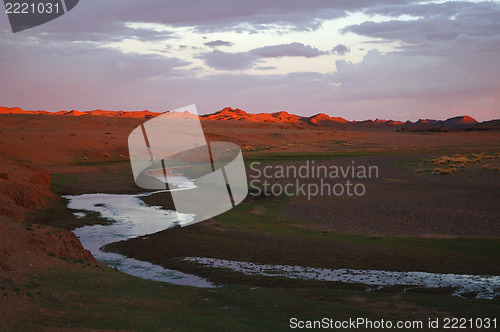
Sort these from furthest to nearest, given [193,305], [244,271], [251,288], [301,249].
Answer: [301,249], [244,271], [251,288], [193,305]

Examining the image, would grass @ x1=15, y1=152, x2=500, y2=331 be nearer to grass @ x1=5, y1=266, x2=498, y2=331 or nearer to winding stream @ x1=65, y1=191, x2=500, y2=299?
grass @ x1=5, y1=266, x2=498, y2=331

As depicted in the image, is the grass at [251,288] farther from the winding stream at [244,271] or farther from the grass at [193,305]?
the winding stream at [244,271]

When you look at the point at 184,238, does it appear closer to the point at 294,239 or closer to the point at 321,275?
the point at 294,239

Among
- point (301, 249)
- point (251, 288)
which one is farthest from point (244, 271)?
point (301, 249)

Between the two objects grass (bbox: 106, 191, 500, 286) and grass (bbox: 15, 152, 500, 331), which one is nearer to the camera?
grass (bbox: 15, 152, 500, 331)

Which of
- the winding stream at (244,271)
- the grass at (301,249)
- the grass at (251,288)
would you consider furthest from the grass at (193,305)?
the grass at (301,249)

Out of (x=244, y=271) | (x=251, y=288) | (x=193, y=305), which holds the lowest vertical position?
(x=244, y=271)

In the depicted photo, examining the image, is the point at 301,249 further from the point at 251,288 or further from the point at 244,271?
the point at 251,288

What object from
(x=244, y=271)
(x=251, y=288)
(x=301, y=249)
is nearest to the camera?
(x=251, y=288)

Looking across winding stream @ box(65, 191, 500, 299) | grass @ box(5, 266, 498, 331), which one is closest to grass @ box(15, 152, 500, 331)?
grass @ box(5, 266, 498, 331)

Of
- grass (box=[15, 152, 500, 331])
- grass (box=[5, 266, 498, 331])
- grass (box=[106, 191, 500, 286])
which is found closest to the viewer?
grass (box=[5, 266, 498, 331])

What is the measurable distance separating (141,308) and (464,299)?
8.47 meters

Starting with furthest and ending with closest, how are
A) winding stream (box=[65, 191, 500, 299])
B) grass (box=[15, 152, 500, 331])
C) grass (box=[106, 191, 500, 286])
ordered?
grass (box=[106, 191, 500, 286])
winding stream (box=[65, 191, 500, 299])
grass (box=[15, 152, 500, 331])

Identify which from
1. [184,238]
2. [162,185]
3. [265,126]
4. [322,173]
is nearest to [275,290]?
[184,238]
